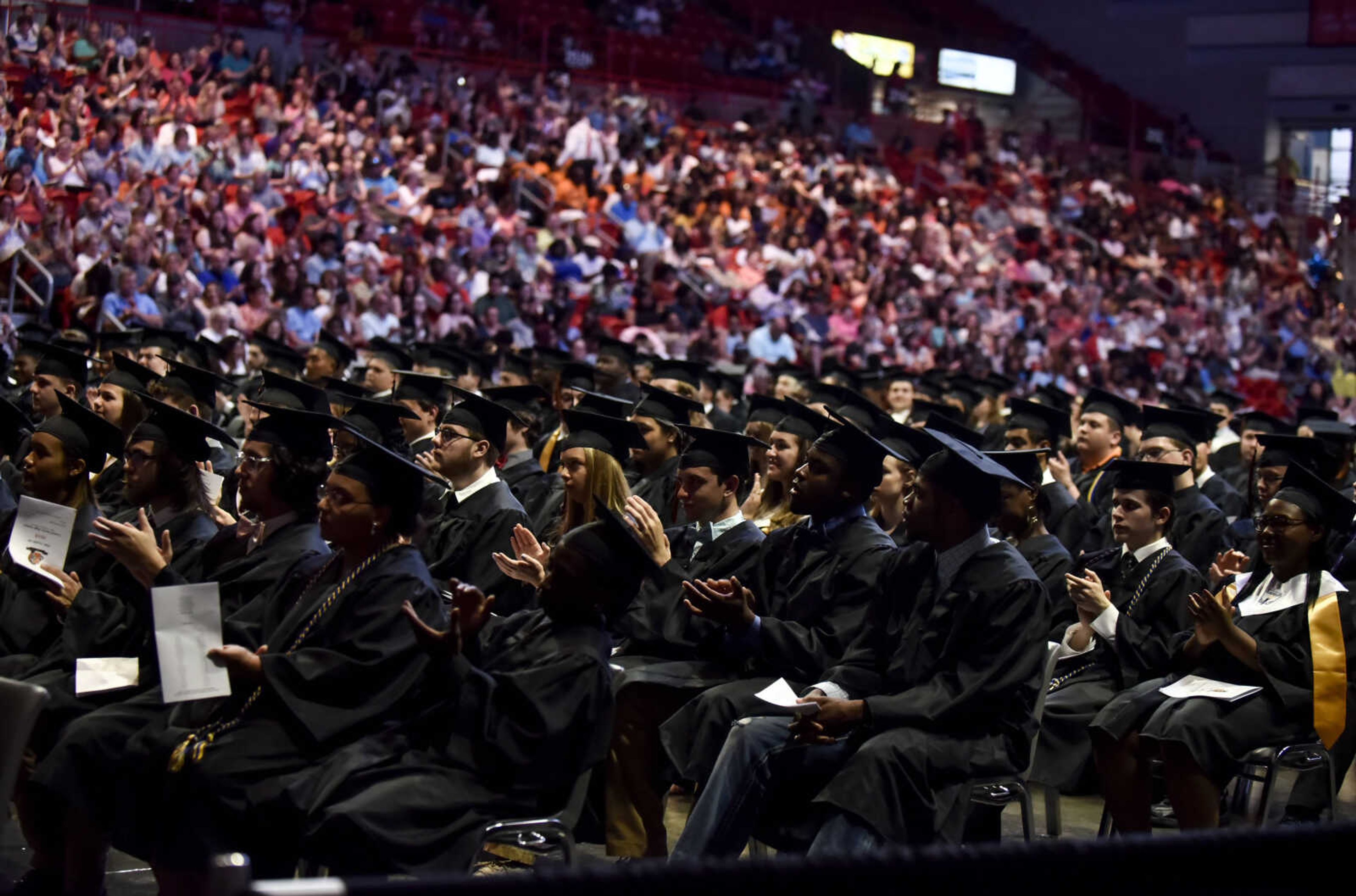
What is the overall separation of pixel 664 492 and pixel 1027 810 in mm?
3405

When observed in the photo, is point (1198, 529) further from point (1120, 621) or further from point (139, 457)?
point (139, 457)

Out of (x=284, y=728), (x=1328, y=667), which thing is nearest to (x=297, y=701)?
(x=284, y=728)

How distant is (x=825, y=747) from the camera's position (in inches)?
185

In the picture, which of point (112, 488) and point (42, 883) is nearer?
point (42, 883)

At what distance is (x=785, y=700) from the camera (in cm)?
470

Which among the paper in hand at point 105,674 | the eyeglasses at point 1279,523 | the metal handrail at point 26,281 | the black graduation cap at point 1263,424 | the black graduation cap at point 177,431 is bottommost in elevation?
the paper in hand at point 105,674

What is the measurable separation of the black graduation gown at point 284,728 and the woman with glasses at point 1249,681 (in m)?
2.58

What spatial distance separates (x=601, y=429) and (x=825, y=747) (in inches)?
89.2

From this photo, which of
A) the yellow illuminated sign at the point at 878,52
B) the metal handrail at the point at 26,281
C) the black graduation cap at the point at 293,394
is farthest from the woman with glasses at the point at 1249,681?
the yellow illuminated sign at the point at 878,52

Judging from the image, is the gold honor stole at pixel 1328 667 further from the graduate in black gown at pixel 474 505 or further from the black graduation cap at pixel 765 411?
the black graduation cap at pixel 765 411

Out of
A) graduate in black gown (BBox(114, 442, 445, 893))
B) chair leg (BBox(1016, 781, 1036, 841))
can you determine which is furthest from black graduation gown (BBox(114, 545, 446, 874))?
chair leg (BBox(1016, 781, 1036, 841))

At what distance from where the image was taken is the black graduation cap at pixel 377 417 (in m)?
6.78

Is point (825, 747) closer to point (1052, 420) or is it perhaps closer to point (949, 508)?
point (949, 508)

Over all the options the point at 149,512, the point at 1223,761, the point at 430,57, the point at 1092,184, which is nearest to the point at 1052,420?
the point at 1223,761
